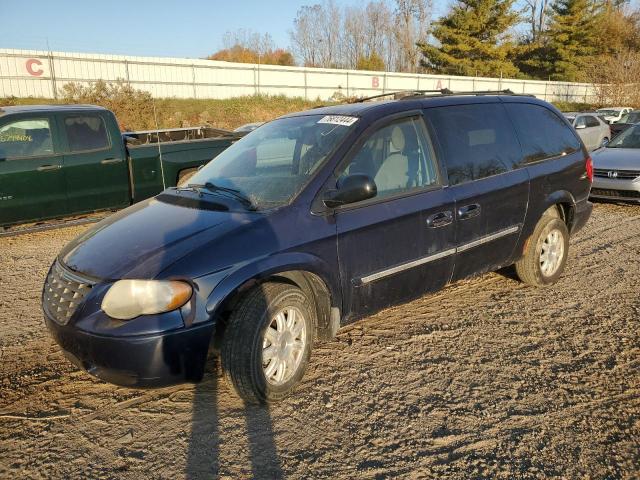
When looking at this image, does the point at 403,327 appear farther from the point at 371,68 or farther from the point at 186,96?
the point at 371,68

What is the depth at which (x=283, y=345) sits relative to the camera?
3.22m

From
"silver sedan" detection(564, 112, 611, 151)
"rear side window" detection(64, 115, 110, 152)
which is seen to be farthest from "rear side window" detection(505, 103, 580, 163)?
"silver sedan" detection(564, 112, 611, 151)

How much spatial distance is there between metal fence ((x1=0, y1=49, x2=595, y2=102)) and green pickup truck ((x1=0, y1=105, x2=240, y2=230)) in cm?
1971

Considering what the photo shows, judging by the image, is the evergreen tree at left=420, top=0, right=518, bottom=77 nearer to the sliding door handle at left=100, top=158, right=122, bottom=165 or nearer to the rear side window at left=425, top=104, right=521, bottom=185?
the sliding door handle at left=100, top=158, right=122, bottom=165

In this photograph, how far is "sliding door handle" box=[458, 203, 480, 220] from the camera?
4.03 metres

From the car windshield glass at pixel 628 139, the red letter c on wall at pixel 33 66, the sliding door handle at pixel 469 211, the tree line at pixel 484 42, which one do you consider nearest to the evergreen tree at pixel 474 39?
the tree line at pixel 484 42

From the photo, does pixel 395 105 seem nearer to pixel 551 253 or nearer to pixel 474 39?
pixel 551 253

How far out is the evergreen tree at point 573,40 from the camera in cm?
5128

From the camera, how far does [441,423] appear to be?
297 centimetres

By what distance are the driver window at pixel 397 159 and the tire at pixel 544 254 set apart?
5.01 feet

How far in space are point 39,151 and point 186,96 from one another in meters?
22.9

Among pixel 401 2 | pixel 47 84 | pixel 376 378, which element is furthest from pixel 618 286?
pixel 401 2

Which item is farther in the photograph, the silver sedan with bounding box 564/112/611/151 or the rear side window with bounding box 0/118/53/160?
the silver sedan with bounding box 564/112/611/151

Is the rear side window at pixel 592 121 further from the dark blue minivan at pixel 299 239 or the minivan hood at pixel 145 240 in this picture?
the minivan hood at pixel 145 240
